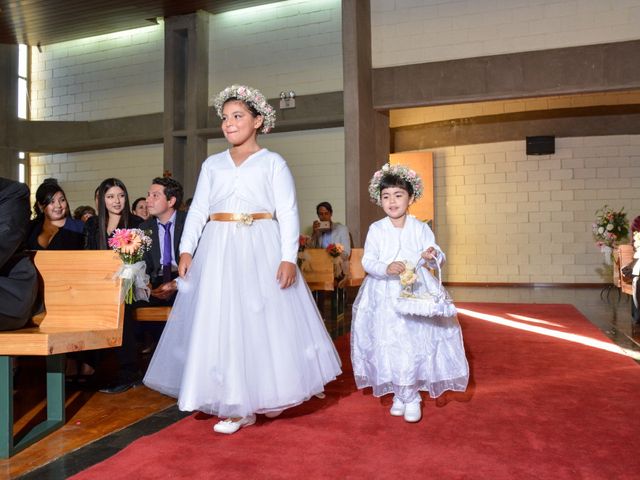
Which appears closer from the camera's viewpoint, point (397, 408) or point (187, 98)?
point (397, 408)

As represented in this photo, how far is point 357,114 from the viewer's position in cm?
877

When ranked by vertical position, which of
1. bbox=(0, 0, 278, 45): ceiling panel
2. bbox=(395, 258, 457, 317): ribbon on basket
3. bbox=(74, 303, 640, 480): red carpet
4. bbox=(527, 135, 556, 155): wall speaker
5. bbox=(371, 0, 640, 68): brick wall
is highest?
bbox=(0, 0, 278, 45): ceiling panel

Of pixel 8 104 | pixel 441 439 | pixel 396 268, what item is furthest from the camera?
pixel 8 104

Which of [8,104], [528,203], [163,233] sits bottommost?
[163,233]

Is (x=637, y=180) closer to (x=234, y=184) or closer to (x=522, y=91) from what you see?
(x=522, y=91)

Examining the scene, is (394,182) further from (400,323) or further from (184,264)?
(184,264)

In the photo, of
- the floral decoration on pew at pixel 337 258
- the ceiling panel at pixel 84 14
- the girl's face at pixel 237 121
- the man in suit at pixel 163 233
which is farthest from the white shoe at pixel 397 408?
the ceiling panel at pixel 84 14

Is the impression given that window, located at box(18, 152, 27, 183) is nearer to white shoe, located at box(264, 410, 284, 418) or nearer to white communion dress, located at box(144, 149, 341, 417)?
white communion dress, located at box(144, 149, 341, 417)

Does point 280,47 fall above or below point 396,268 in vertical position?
above

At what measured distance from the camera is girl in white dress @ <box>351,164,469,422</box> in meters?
3.07

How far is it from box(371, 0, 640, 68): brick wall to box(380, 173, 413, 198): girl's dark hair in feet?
21.0

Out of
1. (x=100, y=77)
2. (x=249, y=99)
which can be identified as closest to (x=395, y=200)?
(x=249, y=99)

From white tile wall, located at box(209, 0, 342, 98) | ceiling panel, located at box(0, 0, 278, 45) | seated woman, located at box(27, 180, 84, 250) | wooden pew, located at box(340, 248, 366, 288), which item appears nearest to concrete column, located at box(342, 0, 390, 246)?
white tile wall, located at box(209, 0, 342, 98)

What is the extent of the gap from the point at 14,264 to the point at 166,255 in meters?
1.51
